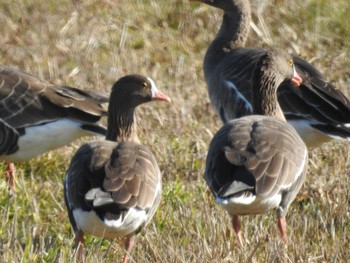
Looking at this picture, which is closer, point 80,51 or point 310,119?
point 310,119

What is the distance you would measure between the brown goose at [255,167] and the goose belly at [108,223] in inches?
21.4

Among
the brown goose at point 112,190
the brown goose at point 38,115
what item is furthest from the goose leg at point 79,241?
the brown goose at point 38,115

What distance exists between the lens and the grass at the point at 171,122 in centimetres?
680

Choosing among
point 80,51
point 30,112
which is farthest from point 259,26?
point 30,112

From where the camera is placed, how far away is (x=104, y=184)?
672 centimetres

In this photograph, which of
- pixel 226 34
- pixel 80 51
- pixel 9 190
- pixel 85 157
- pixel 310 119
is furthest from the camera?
pixel 80 51

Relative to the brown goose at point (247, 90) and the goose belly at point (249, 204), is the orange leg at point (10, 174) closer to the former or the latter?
the brown goose at point (247, 90)

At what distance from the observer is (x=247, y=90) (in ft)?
32.4

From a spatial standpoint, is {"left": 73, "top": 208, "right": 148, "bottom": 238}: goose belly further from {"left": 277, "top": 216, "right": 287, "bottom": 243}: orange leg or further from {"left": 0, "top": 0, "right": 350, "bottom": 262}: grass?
{"left": 277, "top": 216, "right": 287, "bottom": 243}: orange leg

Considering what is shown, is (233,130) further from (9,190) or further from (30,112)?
(30,112)

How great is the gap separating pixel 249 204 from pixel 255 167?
0.25 metres

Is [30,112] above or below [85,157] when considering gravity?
below

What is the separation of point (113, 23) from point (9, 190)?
5591 mm

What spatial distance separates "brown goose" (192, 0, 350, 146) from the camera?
9.32m
